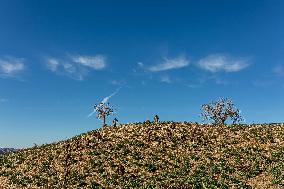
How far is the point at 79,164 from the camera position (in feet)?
164

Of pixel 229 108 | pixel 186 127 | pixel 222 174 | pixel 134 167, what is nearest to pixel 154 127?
pixel 186 127

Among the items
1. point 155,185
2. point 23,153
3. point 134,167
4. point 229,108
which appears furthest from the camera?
point 229,108

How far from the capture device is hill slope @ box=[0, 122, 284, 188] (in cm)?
4412

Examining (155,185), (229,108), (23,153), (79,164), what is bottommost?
(155,185)

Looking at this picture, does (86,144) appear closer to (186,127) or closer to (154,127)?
(154,127)

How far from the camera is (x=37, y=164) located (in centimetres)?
5247

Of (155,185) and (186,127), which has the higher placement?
(186,127)

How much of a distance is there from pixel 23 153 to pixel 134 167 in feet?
63.1

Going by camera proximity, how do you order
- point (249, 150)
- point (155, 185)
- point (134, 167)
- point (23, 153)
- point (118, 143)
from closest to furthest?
point (155, 185)
point (134, 167)
point (249, 150)
point (118, 143)
point (23, 153)

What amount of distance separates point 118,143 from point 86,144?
4.34 m

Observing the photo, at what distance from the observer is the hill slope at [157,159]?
44125mm

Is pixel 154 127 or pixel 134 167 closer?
pixel 134 167

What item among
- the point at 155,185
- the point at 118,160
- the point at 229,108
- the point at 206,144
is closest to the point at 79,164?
the point at 118,160

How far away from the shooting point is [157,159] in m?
49.9
